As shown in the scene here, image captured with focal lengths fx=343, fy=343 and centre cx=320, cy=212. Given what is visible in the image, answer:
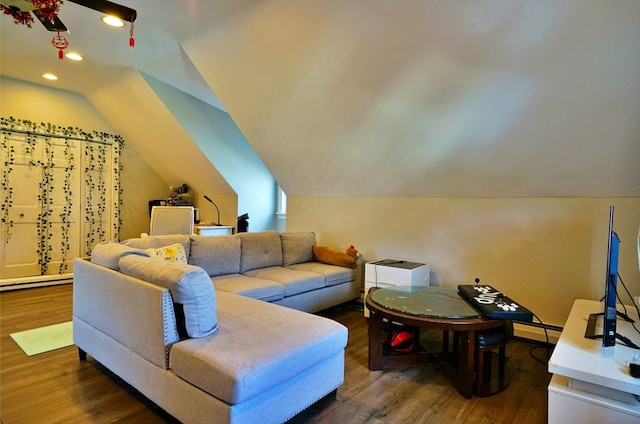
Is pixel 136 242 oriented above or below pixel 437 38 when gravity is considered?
below

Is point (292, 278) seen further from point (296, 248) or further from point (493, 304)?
point (493, 304)

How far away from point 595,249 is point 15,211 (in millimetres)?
6472

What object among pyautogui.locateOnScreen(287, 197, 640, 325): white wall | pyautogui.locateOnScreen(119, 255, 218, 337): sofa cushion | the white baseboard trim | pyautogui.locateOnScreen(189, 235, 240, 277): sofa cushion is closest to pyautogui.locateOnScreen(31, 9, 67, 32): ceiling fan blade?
pyautogui.locateOnScreen(119, 255, 218, 337): sofa cushion

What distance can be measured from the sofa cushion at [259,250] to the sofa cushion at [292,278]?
0.09m

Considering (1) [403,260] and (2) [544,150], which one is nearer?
(2) [544,150]

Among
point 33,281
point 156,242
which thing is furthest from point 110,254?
point 33,281

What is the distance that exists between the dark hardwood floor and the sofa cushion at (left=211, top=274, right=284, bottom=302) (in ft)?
2.61

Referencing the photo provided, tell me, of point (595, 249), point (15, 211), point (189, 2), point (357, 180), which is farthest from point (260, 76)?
point (15, 211)

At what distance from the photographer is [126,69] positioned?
4.04m

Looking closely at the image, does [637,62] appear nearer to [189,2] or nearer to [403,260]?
[403,260]

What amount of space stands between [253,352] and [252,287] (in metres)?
1.36

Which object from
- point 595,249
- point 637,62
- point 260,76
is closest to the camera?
point 637,62

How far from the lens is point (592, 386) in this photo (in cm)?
155

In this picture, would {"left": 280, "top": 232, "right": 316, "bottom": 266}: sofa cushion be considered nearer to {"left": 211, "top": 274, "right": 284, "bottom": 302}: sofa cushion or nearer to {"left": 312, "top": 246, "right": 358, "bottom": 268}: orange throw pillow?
{"left": 312, "top": 246, "right": 358, "bottom": 268}: orange throw pillow
